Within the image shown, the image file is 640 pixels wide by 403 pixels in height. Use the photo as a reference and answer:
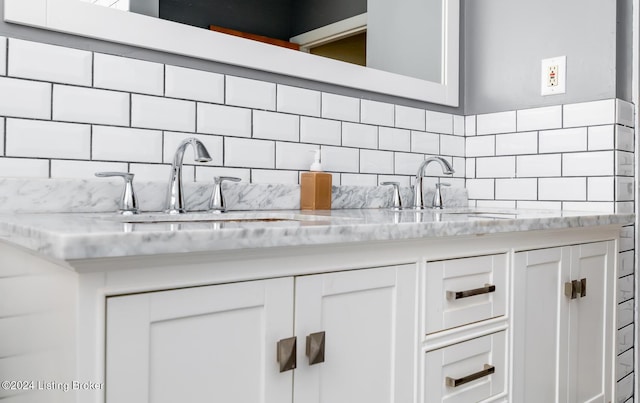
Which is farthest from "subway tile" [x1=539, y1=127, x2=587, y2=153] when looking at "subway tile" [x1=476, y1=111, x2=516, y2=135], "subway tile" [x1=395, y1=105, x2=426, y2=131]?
"subway tile" [x1=395, y1=105, x2=426, y2=131]

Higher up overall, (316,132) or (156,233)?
(316,132)

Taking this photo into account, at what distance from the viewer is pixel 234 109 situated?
1.44 m

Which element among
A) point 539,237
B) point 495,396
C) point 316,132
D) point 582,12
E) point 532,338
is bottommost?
point 495,396

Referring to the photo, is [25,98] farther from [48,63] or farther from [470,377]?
[470,377]

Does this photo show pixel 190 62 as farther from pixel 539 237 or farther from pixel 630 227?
pixel 630 227

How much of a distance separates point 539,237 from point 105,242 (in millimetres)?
1078

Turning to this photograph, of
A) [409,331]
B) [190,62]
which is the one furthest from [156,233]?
[190,62]

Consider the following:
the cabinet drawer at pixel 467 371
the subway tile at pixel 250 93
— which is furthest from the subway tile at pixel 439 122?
the cabinet drawer at pixel 467 371

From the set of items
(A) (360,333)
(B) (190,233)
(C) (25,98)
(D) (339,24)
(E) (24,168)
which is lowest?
(A) (360,333)

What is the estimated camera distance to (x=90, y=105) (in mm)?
1209

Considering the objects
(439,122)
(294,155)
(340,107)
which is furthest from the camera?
(439,122)

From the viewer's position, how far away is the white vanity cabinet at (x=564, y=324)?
4.32ft

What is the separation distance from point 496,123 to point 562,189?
13.8 inches

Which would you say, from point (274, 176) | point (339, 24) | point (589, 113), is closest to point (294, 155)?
point (274, 176)
